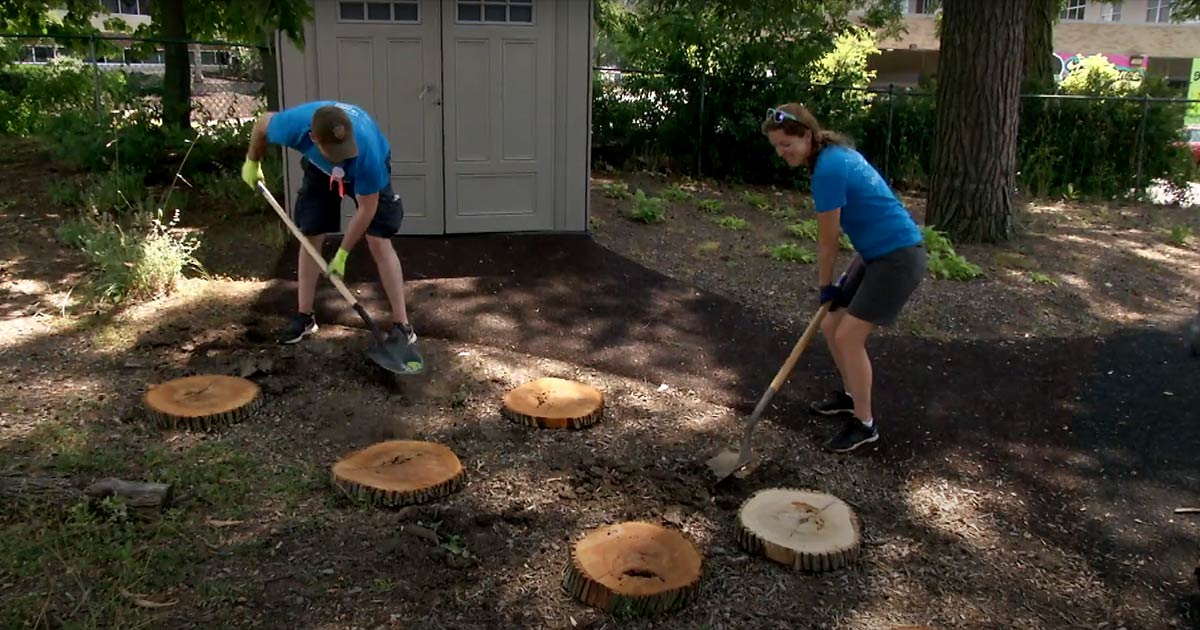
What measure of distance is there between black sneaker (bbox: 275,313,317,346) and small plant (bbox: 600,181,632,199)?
195 inches

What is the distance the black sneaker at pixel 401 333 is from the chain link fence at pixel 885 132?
689 centimetres

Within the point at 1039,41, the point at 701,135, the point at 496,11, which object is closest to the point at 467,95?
the point at 496,11

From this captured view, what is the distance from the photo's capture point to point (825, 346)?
5844mm

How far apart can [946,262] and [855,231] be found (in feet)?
12.1

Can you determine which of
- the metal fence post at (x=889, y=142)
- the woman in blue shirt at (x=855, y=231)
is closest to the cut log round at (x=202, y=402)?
the woman in blue shirt at (x=855, y=231)

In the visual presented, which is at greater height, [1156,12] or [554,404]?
[1156,12]

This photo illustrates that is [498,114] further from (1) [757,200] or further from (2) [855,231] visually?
(2) [855,231]

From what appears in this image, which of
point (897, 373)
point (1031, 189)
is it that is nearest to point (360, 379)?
point (897, 373)

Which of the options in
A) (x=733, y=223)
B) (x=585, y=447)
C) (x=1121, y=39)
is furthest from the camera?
(x=1121, y=39)

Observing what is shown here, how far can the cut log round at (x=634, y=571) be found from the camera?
3.03m

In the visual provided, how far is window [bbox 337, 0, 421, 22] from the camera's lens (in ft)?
24.1

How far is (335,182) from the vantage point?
491 cm

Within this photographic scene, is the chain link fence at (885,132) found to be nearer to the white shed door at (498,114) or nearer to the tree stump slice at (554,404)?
the white shed door at (498,114)

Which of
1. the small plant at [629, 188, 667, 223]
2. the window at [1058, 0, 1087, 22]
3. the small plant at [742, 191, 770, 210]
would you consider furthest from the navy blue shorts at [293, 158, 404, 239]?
the window at [1058, 0, 1087, 22]
